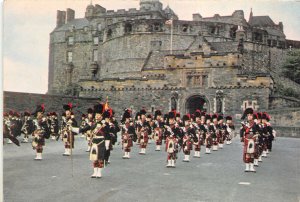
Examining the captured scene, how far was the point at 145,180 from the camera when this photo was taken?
7770 millimetres

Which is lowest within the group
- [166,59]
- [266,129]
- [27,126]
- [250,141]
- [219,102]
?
[250,141]

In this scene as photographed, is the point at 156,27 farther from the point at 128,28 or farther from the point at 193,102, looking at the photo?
the point at 193,102

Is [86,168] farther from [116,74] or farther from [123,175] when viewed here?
[116,74]

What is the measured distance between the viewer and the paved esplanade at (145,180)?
6496 millimetres

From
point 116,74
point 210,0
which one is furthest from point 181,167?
point 116,74

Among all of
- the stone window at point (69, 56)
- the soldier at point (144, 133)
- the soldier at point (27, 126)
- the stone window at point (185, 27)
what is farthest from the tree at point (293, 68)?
the soldier at point (27, 126)

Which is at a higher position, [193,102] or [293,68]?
[293,68]

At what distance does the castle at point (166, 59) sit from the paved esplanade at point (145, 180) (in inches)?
326

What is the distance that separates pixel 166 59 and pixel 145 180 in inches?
777

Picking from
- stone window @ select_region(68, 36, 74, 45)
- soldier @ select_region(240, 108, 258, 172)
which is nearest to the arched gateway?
soldier @ select_region(240, 108, 258, 172)

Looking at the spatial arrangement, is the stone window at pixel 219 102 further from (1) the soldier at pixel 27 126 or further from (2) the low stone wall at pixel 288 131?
(1) the soldier at pixel 27 126

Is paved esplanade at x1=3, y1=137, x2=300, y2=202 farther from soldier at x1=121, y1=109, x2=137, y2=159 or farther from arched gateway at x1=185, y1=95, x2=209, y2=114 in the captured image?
arched gateway at x1=185, y1=95, x2=209, y2=114

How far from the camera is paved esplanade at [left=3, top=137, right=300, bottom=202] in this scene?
6.50 metres

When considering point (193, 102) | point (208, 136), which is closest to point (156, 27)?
point (193, 102)
